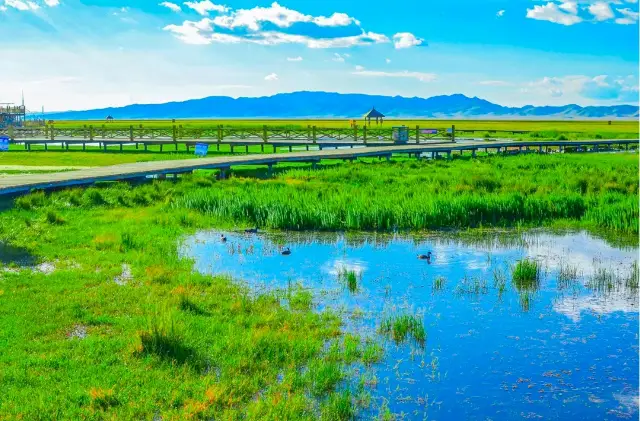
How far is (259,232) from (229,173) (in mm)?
12125

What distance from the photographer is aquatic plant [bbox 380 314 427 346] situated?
8875 mm

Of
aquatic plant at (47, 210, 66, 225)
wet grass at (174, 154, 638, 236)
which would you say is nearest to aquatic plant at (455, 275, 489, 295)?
wet grass at (174, 154, 638, 236)

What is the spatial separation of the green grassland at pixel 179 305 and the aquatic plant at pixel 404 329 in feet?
0.12

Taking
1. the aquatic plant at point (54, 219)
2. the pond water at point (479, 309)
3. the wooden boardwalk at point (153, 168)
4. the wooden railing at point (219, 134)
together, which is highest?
the wooden railing at point (219, 134)

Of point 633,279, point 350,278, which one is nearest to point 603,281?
point 633,279

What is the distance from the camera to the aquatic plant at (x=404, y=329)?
29.1 ft

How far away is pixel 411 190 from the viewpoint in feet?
73.3

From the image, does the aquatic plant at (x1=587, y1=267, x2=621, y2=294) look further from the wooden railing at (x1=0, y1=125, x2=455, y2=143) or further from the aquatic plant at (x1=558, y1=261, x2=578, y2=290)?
the wooden railing at (x1=0, y1=125, x2=455, y2=143)

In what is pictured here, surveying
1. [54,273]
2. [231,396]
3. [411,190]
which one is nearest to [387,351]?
[231,396]

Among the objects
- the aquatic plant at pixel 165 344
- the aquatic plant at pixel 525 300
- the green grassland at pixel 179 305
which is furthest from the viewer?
the aquatic plant at pixel 525 300

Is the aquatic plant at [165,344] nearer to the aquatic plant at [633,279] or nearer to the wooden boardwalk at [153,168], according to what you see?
the aquatic plant at [633,279]

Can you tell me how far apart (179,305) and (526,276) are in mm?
5813

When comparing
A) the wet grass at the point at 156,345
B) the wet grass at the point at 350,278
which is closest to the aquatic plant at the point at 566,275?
the wet grass at the point at 350,278

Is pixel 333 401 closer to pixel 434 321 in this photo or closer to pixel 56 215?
pixel 434 321
